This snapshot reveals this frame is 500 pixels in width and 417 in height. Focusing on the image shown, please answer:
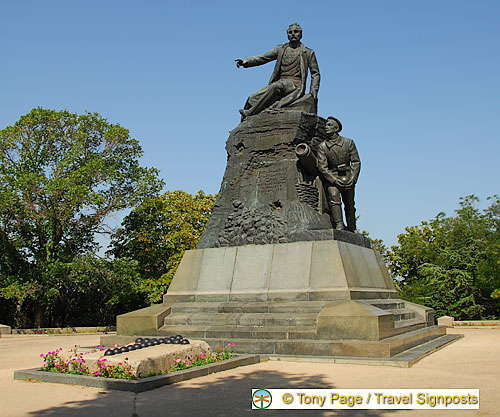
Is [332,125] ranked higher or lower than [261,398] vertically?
higher

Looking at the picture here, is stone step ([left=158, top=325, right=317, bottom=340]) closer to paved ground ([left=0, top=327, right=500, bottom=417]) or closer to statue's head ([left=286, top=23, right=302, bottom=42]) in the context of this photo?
paved ground ([left=0, top=327, right=500, bottom=417])

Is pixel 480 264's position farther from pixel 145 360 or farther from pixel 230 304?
pixel 145 360

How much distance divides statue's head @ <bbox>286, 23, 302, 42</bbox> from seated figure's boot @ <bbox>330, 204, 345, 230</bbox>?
4.59 m

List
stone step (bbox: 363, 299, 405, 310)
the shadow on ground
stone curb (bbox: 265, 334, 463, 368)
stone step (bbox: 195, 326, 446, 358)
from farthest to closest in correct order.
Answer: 1. stone step (bbox: 363, 299, 405, 310)
2. stone step (bbox: 195, 326, 446, 358)
3. stone curb (bbox: 265, 334, 463, 368)
4. the shadow on ground

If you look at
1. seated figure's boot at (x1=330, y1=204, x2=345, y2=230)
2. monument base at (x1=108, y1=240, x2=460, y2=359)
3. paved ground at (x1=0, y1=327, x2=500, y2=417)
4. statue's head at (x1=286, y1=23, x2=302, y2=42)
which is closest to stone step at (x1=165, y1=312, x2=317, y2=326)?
monument base at (x1=108, y1=240, x2=460, y2=359)

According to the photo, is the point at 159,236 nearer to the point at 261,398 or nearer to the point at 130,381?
the point at 130,381

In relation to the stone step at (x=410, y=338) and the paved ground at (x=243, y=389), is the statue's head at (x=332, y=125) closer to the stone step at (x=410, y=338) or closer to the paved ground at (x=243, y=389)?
the stone step at (x=410, y=338)

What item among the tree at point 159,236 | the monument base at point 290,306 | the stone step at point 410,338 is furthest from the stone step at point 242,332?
the tree at point 159,236

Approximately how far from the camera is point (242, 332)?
995 centimetres

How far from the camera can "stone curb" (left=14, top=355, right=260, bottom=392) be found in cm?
634

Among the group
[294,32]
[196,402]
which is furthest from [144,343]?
[294,32]

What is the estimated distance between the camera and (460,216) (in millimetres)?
31375

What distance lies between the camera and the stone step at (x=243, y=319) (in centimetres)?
982

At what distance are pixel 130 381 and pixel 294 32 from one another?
10.3 metres
